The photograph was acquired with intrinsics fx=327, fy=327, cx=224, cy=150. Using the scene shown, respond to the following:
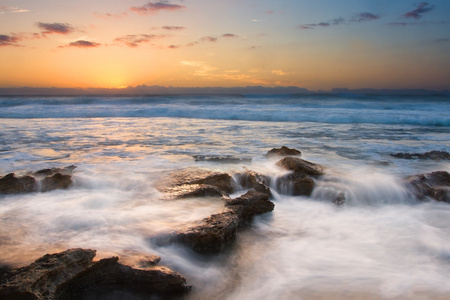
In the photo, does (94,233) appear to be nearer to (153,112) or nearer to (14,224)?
(14,224)

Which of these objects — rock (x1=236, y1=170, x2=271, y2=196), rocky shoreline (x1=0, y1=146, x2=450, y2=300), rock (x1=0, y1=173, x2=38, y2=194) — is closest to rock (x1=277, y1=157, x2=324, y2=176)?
rocky shoreline (x1=0, y1=146, x2=450, y2=300)

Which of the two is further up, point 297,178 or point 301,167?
point 301,167

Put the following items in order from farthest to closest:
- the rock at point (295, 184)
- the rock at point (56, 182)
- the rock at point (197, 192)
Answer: the rock at point (295, 184) → the rock at point (56, 182) → the rock at point (197, 192)

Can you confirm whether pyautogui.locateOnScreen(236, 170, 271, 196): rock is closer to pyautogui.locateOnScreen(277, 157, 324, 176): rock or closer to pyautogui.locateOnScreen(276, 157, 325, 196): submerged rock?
pyautogui.locateOnScreen(276, 157, 325, 196): submerged rock

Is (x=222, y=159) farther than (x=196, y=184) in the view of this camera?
Yes

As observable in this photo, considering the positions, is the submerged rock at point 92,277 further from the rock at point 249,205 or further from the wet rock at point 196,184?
the wet rock at point 196,184

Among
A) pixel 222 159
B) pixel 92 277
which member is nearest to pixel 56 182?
pixel 92 277

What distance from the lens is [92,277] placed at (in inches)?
115

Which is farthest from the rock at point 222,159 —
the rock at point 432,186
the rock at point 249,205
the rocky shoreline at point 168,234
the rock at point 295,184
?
the rock at point 432,186

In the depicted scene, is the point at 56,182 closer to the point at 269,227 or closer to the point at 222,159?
the point at 222,159

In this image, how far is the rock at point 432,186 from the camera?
5.66 metres

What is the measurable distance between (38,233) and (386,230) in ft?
15.4

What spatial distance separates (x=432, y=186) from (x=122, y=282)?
5610 mm

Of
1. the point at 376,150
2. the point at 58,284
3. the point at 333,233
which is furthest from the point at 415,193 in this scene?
the point at 58,284
